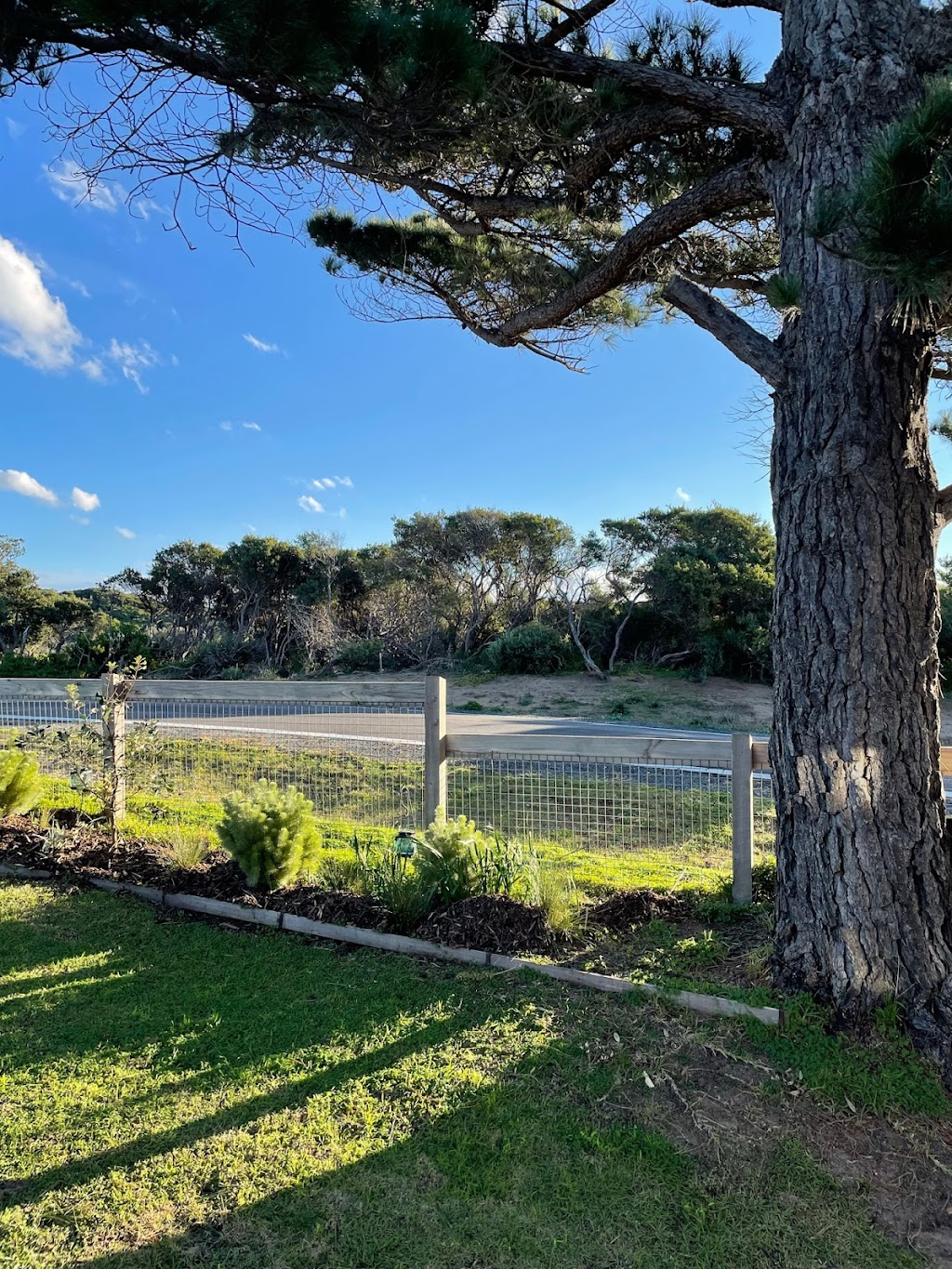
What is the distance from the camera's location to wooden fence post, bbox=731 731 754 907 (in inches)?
134

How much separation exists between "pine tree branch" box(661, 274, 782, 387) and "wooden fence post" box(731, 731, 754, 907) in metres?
1.77

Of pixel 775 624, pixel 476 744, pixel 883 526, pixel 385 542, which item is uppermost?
pixel 385 542

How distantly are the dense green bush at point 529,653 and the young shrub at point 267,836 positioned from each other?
13.9 metres

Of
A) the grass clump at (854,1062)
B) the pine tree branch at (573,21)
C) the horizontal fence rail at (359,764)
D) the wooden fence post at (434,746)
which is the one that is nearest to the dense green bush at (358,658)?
→ the horizontal fence rail at (359,764)

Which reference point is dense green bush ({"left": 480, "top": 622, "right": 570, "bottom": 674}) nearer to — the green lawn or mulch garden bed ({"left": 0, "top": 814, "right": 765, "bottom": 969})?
mulch garden bed ({"left": 0, "top": 814, "right": 765, "bottom": 969})

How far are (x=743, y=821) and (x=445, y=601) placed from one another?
54.7 ft

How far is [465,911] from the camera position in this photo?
10.0 feet

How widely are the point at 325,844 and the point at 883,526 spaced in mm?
3631

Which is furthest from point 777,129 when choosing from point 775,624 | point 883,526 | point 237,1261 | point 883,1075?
point 237,1261

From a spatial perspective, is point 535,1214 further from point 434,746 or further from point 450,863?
point 434,746

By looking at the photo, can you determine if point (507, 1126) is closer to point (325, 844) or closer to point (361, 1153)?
point (361, 1153)

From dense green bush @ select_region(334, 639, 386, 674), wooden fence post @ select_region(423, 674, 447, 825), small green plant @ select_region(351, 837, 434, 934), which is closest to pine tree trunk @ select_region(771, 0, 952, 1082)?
small green plant @ select_region(351, 837, 434, 934)

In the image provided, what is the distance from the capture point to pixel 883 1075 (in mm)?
2053

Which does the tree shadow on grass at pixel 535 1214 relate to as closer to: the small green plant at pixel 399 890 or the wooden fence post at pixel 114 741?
the small green plant at pixel 399 890
